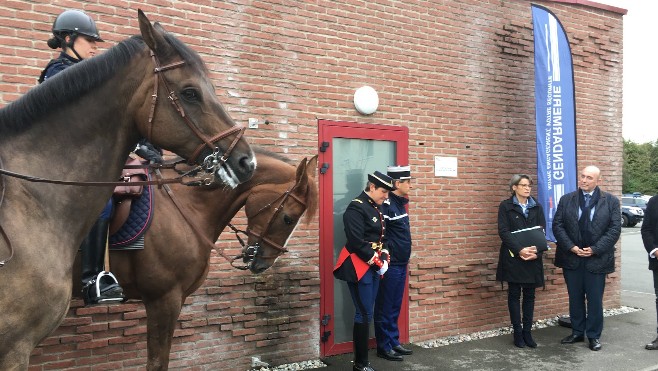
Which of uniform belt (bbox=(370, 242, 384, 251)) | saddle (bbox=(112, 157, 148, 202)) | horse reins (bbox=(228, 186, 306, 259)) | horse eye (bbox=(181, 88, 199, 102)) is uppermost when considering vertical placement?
horse eye (bbox=(181, 88, 199, 102))

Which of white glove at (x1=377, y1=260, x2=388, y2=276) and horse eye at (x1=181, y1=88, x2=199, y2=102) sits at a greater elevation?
horse eye at (x1=181, y1=88, x2=199, y2=102)

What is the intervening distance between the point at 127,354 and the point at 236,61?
124 inches

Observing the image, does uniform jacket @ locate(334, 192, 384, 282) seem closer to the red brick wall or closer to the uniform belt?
the uniform belt

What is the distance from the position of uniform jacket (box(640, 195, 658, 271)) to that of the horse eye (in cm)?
637

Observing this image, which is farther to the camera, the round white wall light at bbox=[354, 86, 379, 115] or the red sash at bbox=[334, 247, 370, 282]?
the round white wall light at bbox=[354, 86, 379, 115]

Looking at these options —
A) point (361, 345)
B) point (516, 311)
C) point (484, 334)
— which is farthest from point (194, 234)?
point (484, 334)

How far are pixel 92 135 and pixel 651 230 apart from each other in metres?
6.97

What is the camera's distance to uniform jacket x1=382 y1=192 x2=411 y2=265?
6.29 m

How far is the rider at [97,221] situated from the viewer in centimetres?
340

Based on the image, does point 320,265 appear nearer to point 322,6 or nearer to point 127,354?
point 127,354

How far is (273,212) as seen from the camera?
4.68 meters

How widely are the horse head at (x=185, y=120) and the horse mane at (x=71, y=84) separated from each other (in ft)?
0.28

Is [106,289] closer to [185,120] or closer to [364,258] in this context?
[185,120]

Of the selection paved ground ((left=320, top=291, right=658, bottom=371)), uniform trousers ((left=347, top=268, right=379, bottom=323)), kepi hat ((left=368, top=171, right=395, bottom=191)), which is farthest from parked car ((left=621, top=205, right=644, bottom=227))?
uniform trousers ((left=347, top=268, right=379, bottom=323))
